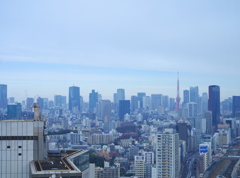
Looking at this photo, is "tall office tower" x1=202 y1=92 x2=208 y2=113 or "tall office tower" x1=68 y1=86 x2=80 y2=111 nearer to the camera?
"tall office tower" x1=202 y1=92 x2=208 y2=113

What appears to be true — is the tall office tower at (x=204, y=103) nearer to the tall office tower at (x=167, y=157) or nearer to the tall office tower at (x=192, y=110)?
the tall office tower at (x=192, y=110)

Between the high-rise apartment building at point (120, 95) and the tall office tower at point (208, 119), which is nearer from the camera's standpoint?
the tall office tower at point (208, 119)

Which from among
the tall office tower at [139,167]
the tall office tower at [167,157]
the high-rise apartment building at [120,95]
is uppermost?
the high-rise apartment building at [120,95]

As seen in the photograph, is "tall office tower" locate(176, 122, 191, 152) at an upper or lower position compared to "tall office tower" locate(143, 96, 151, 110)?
lower

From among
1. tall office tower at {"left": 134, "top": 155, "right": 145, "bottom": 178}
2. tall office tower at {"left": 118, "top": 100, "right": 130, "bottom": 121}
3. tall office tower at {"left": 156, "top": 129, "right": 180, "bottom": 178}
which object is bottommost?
tall office tower at {"left": 134, "top": 155, "right": 145, "bottom": 178}

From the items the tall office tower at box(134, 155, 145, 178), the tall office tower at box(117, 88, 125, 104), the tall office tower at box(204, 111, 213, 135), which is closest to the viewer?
the tall office tower at box(134, 155, 145, 178)

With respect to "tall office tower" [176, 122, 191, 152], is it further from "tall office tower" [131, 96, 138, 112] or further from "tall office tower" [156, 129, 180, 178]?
"tall office tower" [131, 96, 138, 112]

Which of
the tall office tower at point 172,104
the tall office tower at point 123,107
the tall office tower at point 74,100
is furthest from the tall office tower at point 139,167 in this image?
the tall office tower at point 123,107

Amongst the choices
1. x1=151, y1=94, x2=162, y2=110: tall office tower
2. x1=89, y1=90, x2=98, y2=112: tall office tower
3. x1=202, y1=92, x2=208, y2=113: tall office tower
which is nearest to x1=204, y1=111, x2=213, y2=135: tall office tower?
x1=202, y1=92, x2=208, y2=113: tall office tower
